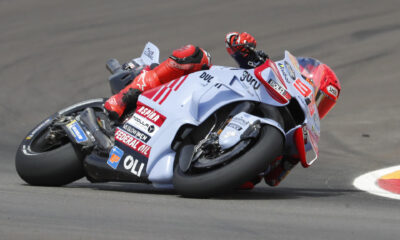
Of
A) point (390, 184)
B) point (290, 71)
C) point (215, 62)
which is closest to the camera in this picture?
point (290, 71)

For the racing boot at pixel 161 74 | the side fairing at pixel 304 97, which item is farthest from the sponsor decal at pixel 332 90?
the racing boot at pixel 161 74

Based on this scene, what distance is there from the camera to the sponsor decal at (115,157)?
6.34 meters

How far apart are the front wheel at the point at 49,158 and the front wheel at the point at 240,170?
1.35 metres

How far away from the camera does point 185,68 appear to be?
251 inches

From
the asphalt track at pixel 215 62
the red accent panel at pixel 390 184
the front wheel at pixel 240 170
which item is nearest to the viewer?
the asphalt track at pixel 215 62

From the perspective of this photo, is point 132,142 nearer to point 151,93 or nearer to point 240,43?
point 151,93

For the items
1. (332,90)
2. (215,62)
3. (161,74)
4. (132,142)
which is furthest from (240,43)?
(215,62)

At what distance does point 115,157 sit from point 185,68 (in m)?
0.86

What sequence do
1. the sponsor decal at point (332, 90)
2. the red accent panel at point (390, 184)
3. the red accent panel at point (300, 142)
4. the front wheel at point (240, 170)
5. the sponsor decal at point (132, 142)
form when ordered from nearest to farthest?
1. the front wheel at point (240, 170)
2. the red accent panel at point (300, 142)
3. the sponsor decal at point (132, 142)
4. the sponsor decal at point (332, 90)
5. the red accent panel at point (390, 184)

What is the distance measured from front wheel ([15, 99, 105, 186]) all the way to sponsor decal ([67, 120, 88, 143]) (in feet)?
0.33

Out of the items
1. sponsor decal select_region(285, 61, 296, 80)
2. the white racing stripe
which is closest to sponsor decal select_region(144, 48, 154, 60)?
sponsor decal select_region(285, 61, 296, 80)

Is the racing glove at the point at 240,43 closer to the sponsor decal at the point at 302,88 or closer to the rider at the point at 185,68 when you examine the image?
the rider at the point at 185,68

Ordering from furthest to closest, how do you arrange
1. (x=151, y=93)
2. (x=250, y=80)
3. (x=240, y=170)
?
(x=151, y=93) < (x=250, y=80) < (x=240, y=170)

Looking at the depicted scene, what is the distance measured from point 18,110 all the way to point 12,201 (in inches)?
262
